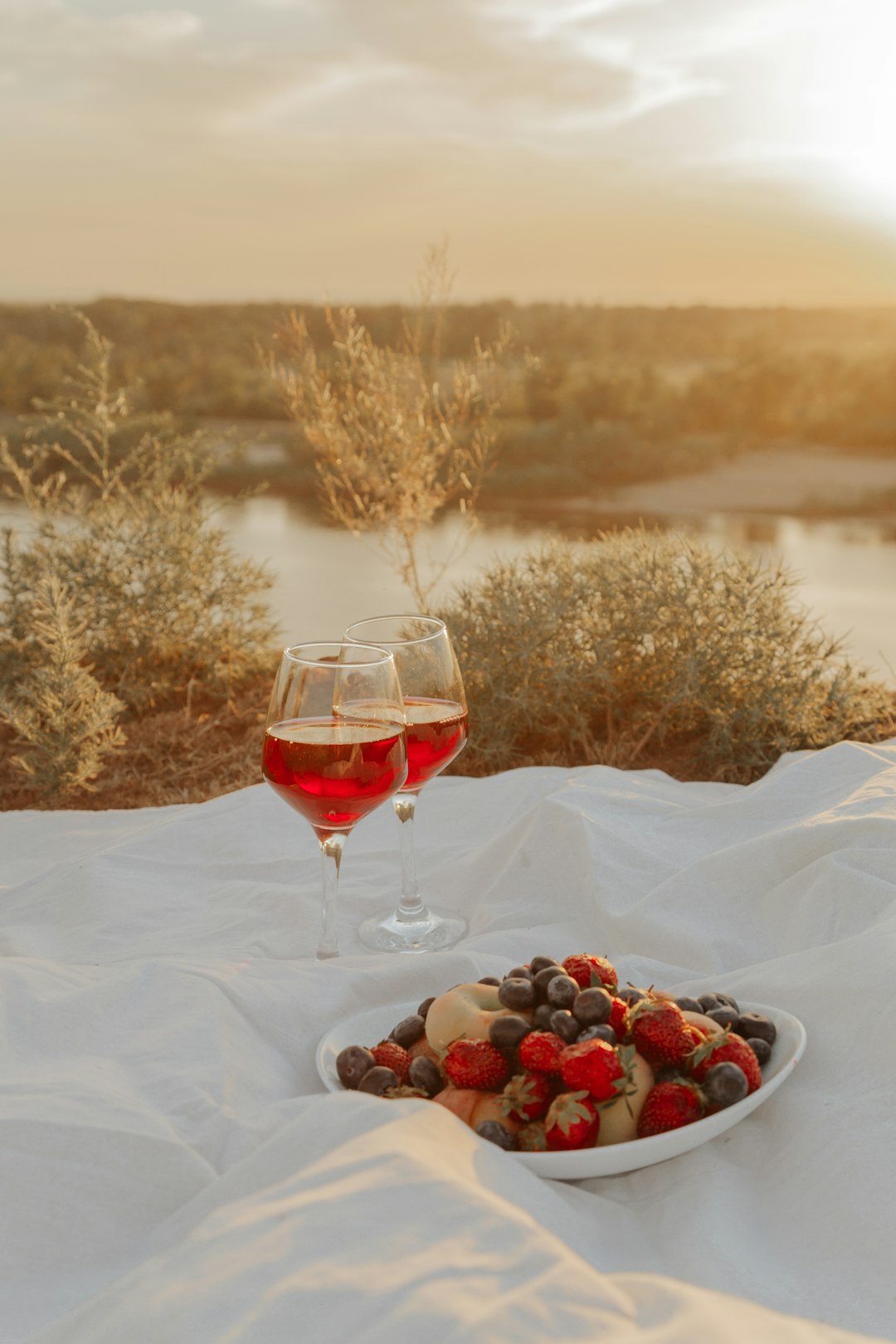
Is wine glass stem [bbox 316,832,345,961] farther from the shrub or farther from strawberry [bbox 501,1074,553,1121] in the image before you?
the shrub

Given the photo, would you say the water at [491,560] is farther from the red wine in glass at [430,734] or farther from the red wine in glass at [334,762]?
the red wine in glass at [334,762]

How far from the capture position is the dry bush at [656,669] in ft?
7.90

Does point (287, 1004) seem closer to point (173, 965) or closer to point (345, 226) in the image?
point (173, 965)

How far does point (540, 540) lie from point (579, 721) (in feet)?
1.69

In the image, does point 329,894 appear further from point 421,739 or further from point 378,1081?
point 378,1081

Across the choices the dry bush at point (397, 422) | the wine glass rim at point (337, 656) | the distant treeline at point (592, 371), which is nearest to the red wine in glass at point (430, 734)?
the wine glass rim at point (337, 656)

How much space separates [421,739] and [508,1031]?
0.47 metres

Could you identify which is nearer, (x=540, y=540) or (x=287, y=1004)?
(x=287, y=1004)

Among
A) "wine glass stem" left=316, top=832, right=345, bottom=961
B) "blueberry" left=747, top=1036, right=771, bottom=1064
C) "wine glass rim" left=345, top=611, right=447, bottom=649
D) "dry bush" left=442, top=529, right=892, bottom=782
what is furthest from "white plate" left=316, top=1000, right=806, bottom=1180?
"dry bush" left=442, top=529, right=892, bottom=782

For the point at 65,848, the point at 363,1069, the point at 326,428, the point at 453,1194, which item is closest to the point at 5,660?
the point at 326,428

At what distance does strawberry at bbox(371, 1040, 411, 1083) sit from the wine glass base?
0.38 metres

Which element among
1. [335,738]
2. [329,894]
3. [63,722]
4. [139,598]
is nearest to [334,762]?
[335,738]

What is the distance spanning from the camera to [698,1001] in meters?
0.92

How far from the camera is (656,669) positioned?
2.54 metres
